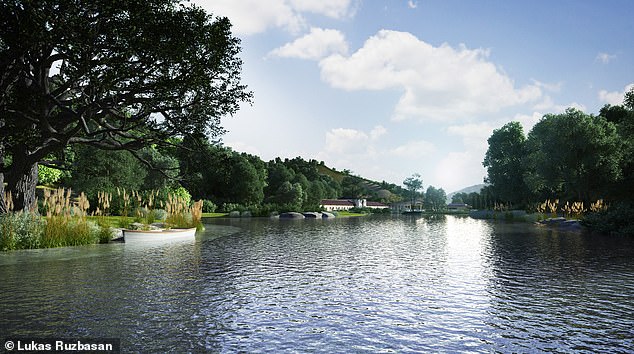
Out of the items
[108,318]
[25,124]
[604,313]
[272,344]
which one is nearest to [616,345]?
[604,313]

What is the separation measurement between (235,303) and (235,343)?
2773mm

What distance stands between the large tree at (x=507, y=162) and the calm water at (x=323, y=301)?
5792 centimetres

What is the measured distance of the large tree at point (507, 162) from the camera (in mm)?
71963

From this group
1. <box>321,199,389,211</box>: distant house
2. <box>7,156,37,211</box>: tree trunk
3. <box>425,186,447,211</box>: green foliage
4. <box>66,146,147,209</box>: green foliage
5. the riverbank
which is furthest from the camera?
<box>425,186,447,211</box>: green foliage

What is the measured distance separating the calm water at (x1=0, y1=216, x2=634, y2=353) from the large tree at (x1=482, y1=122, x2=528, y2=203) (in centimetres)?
5792

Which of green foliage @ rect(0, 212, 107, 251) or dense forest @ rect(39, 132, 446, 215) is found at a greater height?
dense forest @ rect(39, 132, 446, 215)

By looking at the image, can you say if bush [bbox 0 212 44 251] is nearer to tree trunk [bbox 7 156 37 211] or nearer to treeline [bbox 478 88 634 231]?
tree trunk [bbox 7 156 37 211]

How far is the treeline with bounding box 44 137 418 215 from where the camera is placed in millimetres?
→ 26625

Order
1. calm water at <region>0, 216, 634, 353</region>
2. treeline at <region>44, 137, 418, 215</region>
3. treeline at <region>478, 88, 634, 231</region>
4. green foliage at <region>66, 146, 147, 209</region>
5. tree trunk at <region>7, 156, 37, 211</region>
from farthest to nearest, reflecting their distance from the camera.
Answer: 1. green foliage at <region>66, 146, 147, 209</region>
2. treeline at <region>478, 88, 634, 231</region>
3. treeline at <region>44, 137, 418, 215</region>
4. tree trunk at <region>7, 156, 37, 211</region>
5. calm water at <region>0, 216, 634, 353</region>

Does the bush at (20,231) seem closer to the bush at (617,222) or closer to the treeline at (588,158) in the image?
the bush at (617,222)

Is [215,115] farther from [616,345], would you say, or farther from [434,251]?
[616,345]

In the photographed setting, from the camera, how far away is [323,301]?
991 centimetres

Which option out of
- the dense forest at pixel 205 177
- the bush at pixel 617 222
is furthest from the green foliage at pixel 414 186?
the bush at pixel 617 222

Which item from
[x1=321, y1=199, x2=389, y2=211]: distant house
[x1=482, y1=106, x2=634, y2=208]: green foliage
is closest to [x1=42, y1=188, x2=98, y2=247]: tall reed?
[x1=482, y1=106, x2=634, y2=208]: green foliage
